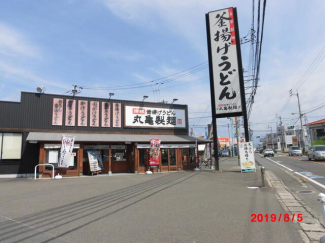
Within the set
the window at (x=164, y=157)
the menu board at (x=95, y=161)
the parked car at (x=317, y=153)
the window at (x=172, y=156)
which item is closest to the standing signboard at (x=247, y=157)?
the window at (x=172, y=156)

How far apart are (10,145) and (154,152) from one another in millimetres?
9605

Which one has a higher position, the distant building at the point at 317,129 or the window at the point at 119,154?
the distant building at the point at 317,129

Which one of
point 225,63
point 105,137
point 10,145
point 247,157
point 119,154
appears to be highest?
point 225,63

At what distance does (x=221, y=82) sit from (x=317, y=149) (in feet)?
47.3

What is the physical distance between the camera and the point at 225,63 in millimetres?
18156

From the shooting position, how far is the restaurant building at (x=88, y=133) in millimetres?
16625

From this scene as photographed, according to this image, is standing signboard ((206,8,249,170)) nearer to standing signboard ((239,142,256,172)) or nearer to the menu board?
standing signboard ((239,142,256,172))

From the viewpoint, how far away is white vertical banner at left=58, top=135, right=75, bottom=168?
15.8m

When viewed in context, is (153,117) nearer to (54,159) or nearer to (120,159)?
(120,159)

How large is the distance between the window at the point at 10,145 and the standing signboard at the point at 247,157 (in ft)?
48.6

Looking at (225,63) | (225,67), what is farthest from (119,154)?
(225,63)
